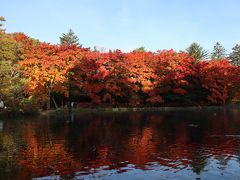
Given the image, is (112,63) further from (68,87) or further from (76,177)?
(76,177)

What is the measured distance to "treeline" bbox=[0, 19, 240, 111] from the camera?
5156 centimetres

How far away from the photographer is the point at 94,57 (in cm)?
6356

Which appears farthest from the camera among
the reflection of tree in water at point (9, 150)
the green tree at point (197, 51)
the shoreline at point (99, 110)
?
the green tree at point (197, 51)

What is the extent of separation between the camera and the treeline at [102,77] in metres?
51.6

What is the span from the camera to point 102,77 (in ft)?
204

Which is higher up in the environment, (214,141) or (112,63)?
(112,63)

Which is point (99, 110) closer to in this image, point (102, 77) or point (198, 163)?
point (102, 77)

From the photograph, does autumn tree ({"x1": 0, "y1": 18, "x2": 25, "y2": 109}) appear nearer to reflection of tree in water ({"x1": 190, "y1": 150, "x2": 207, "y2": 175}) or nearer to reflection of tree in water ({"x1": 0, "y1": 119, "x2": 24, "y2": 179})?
reflection of tree in water ({"x1": 0, "y1": 119, "x2": 24, "y2": 179})

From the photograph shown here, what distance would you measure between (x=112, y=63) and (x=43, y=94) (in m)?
15.8

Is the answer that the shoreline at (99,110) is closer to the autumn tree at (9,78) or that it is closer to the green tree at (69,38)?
the autumn tree at (9,78)

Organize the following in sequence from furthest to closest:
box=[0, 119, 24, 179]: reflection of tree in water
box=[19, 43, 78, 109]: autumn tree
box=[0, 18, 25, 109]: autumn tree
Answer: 1. box=[19, 43, 78, 109]: autumn tree
2. box=[0, 18, 25, 109]: autumn tree
3. box=[0, 119, 24, 179]: reflection of tree in water

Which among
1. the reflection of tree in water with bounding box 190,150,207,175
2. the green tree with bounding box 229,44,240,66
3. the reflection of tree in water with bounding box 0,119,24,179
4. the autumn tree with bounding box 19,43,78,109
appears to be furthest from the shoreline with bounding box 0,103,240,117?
the green tree with bounding box 229,44,240,66

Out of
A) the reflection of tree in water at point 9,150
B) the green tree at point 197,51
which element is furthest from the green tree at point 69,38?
the reflection of tree in water at point 9,150

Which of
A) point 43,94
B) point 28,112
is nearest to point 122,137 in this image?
point 28,112
